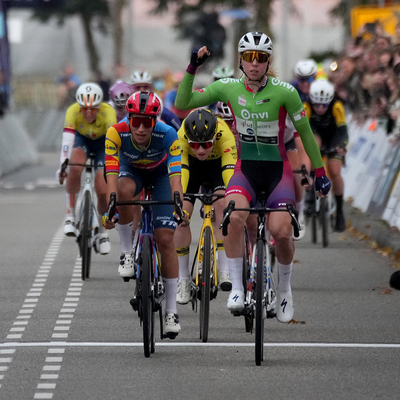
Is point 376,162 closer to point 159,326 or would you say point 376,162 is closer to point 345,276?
point 345,276

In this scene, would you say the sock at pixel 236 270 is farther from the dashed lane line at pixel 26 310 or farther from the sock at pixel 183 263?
the dashed lane line at pixel 26 310

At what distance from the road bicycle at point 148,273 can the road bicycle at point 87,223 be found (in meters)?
3.62

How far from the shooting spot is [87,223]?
12344mm

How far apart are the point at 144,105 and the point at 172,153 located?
44cm

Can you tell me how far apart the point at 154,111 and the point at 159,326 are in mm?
1977

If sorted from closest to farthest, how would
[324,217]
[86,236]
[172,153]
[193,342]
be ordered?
1. [172,153]
2. [193,342]
3. [86,236]
4. [324,217]

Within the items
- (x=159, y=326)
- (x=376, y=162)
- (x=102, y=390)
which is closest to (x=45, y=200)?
(x=376, y=162)

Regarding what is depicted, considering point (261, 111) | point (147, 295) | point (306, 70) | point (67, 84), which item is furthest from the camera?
point (67, 84)

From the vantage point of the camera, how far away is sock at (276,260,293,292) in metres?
8.68

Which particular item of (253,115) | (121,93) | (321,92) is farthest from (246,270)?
(321,92)

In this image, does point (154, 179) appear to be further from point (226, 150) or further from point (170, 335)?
point (170, 335)

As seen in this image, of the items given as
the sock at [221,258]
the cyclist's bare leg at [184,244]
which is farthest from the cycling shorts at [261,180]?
the sock at [221,258]

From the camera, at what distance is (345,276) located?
1245cm

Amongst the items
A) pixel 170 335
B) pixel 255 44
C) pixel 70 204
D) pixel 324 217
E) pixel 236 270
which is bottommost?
pixel 324 217
